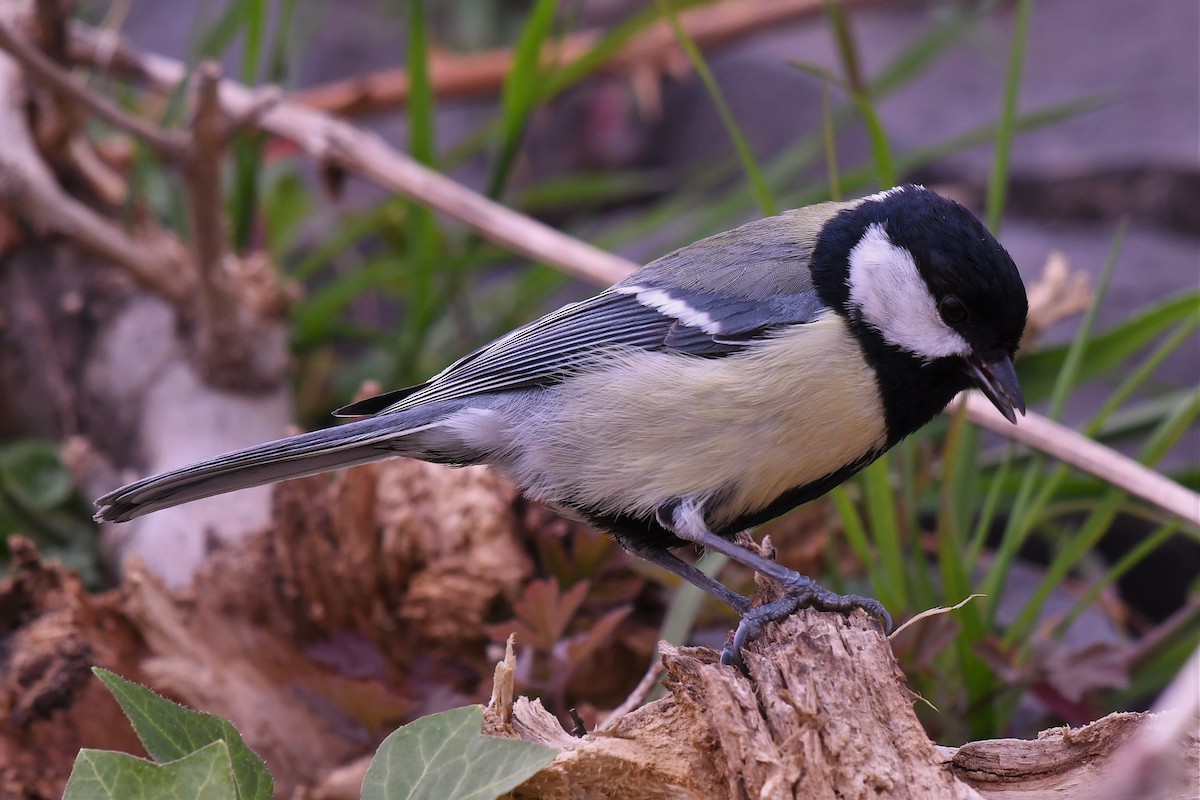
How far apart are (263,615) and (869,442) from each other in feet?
4.23

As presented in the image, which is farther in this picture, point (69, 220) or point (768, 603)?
point (69, 220)

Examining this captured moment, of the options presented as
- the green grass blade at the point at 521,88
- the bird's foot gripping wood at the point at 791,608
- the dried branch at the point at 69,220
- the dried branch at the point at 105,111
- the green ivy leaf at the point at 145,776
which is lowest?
the green ivy leaf at the point at 145,776

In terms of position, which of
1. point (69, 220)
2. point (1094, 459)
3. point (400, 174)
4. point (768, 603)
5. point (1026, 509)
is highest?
point (400, 174)

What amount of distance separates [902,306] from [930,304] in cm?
4

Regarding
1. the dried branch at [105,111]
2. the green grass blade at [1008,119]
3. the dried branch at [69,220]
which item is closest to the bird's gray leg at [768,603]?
the green grass blade at [1008,119]

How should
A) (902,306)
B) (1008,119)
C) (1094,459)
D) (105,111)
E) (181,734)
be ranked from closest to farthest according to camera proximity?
1. (181,734)
2. (902,306)
3. (1094,459)
4. (1008,119)
5. (105,111)

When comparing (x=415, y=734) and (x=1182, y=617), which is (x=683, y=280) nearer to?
(x=415, y=734)

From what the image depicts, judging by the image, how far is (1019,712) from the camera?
2.40 m

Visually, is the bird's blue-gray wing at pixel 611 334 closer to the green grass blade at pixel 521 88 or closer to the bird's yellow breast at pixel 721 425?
the bird's yellow breast at pixel 721 425

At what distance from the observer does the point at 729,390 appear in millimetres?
1579

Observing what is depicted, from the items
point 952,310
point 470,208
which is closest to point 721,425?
point 952,310

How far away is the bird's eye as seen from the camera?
5.07 ft

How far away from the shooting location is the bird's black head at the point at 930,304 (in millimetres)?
Result: 1520

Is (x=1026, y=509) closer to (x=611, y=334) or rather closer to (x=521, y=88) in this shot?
(x=611, y=334)
